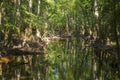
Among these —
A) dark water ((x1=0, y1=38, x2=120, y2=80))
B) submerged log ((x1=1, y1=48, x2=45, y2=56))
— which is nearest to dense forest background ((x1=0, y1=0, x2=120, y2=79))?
submerged log ((x1=1, y1=48, x2=45, y2=56))

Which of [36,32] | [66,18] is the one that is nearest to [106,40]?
[36,32]

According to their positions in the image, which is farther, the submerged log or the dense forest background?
the submerged log

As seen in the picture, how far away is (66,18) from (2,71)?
61001mm

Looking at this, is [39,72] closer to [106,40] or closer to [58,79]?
[58,79]

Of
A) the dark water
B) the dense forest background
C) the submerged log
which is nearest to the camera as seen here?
the dark water

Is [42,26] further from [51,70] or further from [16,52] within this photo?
[51,70]

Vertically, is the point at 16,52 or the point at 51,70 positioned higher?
the point at 16,52

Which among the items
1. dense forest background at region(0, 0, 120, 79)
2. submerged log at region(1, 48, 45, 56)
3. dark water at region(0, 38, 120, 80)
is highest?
dense forest background at region(0, 0, 120, 79)

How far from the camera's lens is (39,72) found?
75.4ft

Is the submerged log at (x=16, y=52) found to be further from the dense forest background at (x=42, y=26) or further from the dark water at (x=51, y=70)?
the dark water at (x=51, y=70)

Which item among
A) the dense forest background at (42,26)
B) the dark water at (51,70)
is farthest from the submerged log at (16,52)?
the dark water at (51,70)

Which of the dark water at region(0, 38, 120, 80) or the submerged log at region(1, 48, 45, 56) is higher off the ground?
the submerged log at region(1, 48, 45, 56)

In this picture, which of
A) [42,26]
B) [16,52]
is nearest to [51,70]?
[16,52]

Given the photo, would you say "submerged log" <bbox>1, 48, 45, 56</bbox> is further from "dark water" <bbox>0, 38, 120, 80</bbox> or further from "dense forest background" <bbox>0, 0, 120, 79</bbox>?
"dark water" <bbox>0, 38, 120, 80</bbox>
